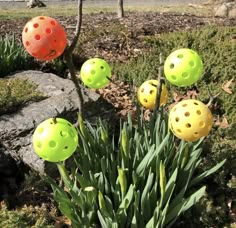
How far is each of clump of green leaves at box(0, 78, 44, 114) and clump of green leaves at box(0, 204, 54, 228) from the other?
47.8 inches

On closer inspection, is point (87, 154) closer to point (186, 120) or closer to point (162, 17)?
point (186, 120)

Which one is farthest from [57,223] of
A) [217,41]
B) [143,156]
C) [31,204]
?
[217,41]

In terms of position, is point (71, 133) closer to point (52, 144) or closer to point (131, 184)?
point (52, 144)

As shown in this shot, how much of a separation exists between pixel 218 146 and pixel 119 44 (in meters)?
3.52

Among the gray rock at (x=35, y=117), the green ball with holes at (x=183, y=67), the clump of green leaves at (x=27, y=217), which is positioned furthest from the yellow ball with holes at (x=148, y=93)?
the clump of green leaves at (x=27, y=217)

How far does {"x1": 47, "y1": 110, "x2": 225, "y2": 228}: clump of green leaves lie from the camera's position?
2652 mm

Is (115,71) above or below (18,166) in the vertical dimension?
above

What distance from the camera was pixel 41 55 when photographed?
246 centimetres

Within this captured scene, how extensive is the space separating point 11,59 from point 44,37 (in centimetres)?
310

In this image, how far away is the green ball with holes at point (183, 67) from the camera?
9.14 feet

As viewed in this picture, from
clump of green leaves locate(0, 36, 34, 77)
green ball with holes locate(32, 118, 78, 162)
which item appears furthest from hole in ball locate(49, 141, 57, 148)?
clump of green leaves locate(0, 36, 34, 77)

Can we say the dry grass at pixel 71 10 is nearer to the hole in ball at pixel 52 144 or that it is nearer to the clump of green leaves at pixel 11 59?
the clump of green leaves at pixel 11 59

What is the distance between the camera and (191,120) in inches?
99.1

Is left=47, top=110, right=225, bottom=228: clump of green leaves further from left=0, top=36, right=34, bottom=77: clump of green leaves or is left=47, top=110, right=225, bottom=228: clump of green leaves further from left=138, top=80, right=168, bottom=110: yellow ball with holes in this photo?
left=0, top=36, right=34, bottom=77: clump of green leaves
